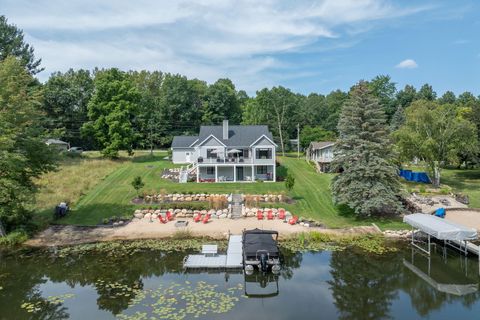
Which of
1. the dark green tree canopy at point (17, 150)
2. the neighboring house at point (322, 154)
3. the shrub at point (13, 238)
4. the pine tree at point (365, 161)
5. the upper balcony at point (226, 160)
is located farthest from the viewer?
the neighboring house at point (322, 154)

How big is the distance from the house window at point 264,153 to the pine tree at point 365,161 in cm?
1305

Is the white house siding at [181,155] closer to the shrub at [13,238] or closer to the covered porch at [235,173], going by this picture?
the covered porch at [235,173]

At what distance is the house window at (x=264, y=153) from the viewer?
1806 inches

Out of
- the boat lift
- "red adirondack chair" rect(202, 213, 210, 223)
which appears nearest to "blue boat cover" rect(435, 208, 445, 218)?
the boat lift

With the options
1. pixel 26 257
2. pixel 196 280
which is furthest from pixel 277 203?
pixel 26 257

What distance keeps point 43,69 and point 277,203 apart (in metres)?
51.6

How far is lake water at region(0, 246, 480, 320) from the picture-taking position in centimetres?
1741

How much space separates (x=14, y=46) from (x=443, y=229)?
63299 mm

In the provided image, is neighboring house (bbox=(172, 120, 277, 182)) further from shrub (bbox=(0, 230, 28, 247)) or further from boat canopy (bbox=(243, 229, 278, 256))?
boat canopy (bbox=(243, 229, 278, 256))

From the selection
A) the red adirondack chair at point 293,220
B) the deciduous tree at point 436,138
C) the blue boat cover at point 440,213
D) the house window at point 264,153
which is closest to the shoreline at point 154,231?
the red adirondack chair at point 293,220

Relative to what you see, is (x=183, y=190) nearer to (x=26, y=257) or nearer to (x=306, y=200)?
(x=306, y=200)

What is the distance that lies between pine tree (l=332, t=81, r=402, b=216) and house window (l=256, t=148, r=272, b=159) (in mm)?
13051

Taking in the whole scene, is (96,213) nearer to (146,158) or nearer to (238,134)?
(238,134)

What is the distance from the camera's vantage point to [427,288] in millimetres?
20125
